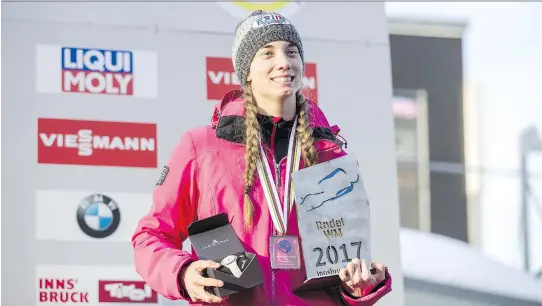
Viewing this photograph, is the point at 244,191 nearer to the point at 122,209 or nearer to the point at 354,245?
the point at 354,245

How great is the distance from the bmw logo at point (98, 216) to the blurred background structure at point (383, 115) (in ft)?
0.08

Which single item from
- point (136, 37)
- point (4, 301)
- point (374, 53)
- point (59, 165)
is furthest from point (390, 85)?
point (4, 301)

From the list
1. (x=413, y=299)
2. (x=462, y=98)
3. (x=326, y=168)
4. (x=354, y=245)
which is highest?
(x=462, y=98)

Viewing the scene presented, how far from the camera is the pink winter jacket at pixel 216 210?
1876 mm

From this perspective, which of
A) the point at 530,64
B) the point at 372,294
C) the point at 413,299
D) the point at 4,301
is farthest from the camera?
the point at 530,64

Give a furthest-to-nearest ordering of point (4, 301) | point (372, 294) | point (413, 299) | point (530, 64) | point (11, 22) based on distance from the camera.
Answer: point (530, 64) < point (413, 299) < point (11, 22) < point (4, 301) < point (372, 294)

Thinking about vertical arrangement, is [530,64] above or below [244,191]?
above

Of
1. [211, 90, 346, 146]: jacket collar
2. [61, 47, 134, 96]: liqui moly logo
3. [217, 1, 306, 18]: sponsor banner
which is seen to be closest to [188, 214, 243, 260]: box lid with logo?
[211, 90, 346, 146]: jacket collar

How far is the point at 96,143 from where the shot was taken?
9.94ft

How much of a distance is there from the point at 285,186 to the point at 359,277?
9.8 inches

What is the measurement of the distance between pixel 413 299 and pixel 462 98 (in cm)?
71

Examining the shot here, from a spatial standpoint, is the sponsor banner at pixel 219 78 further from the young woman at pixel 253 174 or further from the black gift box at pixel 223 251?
the black gift box at pixel 223 251

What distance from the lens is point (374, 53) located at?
A: 3428 mm

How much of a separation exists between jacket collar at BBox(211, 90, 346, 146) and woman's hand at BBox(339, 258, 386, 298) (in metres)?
0.30
